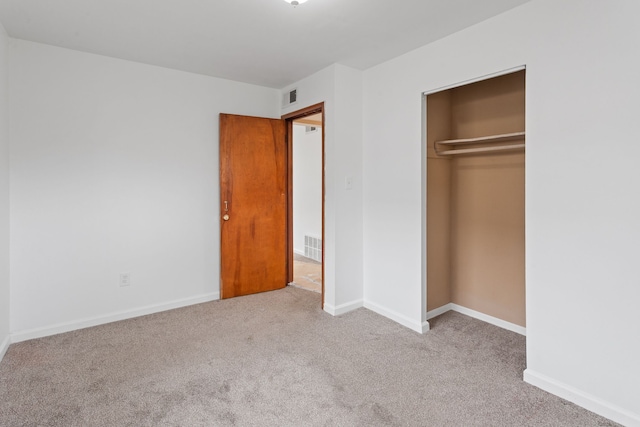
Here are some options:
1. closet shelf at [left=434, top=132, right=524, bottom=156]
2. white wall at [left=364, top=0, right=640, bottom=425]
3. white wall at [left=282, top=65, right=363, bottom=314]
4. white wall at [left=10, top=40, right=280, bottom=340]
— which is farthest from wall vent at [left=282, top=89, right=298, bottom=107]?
white wall at [left=364, top=0, right=640, bottom=425]

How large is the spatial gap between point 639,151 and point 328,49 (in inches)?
88.2

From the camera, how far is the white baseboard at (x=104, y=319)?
114 inches

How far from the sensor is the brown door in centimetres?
383

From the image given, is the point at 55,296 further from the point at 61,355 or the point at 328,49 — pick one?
the point at 328,49

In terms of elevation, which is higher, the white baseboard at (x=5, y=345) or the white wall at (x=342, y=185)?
the white wall at (x=342, y=185)

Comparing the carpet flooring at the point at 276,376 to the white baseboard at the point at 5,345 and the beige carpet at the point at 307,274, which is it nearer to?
the white baseboard at the point at 5,345

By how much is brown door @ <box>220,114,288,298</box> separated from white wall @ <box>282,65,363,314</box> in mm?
839

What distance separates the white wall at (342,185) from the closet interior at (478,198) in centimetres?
70

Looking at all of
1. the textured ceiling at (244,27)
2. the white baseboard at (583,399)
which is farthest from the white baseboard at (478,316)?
the textured ceiling at (244,27)

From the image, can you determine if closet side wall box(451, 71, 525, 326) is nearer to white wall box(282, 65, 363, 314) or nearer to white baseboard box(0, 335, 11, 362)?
white wall box(282, 65, 363, 314)

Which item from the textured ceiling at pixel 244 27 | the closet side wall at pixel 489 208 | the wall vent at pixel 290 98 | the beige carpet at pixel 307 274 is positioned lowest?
the beige carpet at pixel 307 274

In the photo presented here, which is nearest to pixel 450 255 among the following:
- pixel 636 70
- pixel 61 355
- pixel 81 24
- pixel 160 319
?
pixel 636 70

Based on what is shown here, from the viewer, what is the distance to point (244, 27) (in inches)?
102

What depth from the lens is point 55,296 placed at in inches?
119
